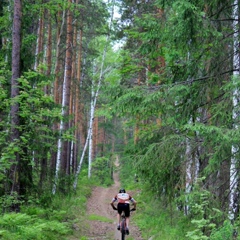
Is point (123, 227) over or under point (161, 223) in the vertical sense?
over

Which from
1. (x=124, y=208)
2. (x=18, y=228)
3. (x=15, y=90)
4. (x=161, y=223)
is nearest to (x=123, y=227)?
(x=124, y=208)

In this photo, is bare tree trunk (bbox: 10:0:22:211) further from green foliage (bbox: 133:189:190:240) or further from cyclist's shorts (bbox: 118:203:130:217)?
green foliage (bbox: 133:189:190:240)

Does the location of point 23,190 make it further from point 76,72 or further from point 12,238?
point 76,72

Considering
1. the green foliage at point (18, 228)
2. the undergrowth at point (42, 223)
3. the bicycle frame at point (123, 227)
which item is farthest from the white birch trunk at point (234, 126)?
the green foliage at point (18, 228)

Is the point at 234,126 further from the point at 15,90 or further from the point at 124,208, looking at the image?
the point at 15,90

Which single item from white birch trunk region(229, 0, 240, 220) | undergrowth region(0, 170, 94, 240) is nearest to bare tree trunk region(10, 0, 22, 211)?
undergrowth region(0, 170, 94, 240)

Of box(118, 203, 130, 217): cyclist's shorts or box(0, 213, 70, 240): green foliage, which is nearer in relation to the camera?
box(0, 213, 70, 240): green foliage

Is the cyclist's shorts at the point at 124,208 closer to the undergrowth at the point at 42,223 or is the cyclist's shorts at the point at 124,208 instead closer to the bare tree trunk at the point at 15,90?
the undergrowth at the point at 42,223

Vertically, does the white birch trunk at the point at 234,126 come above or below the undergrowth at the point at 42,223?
above

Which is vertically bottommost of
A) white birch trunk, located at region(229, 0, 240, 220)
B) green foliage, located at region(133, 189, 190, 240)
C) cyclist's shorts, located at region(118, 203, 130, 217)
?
green foliage, located at region(133, 189, 190, 240)

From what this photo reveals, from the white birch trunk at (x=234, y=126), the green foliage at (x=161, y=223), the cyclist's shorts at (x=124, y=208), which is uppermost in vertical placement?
the white birch trunk at (x=234, y=126)

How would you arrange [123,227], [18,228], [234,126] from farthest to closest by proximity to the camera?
[123,227]
[18,228]
[234,126]

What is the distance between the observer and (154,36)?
24.5ft

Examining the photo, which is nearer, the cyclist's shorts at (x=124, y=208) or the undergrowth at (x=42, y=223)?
the undergrowth at (x=42, y=223)
